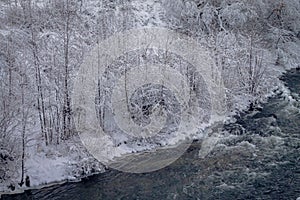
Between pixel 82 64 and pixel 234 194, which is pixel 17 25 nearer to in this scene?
pixel 82 64

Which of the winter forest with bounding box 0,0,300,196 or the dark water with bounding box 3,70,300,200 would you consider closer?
the dark water with bounding box 3,70,300,200

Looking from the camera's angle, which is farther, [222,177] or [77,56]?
[77,56]

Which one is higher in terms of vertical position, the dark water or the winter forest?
the winter forest

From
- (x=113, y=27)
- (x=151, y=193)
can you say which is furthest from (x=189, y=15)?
(x=151, y=193)

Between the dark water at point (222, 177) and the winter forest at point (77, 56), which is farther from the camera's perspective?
the winter forest at point (77, 56)

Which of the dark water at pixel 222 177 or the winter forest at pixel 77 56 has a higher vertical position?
the winter forest at pixel 77 56
